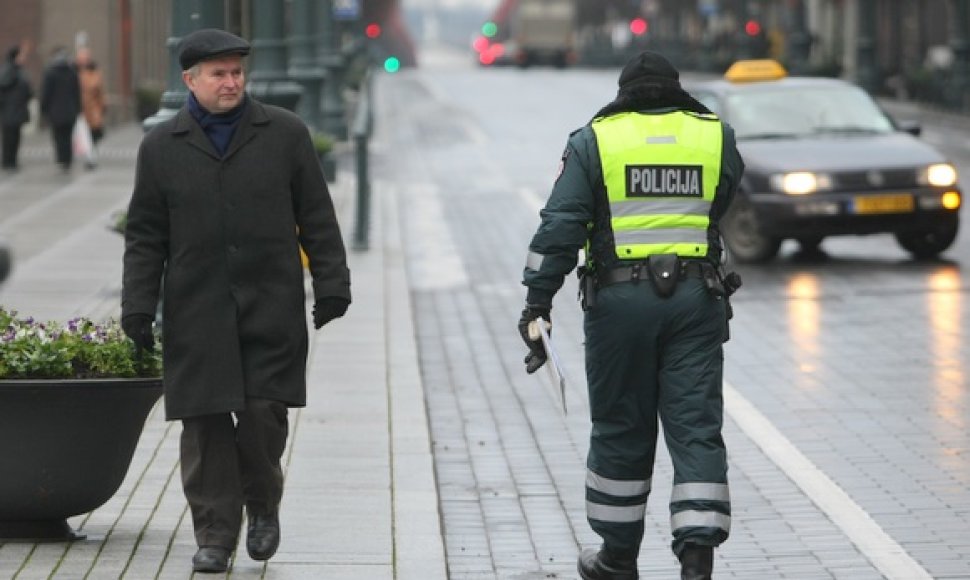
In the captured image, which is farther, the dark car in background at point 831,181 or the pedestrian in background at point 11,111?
the pedestrian in background at point 11,111

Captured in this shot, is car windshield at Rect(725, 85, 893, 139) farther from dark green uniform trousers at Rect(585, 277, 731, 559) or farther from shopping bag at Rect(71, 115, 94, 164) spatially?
shopping bag at Rect(71, 115, 94, 164)

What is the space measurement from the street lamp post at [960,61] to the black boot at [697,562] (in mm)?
39601

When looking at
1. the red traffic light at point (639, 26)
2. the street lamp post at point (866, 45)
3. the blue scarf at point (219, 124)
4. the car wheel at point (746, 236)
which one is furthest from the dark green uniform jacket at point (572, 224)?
the red traffic light at point (639, 26)

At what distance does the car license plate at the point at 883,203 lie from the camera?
1773 cm

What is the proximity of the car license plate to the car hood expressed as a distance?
0.25 m

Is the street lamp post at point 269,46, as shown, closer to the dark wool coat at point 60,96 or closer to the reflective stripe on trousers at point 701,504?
the dark wool coat at point 60,96

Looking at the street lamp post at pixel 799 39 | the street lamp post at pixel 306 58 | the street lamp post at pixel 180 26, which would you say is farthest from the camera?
the street lamp post at pixel 799 39

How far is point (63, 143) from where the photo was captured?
29844 mm

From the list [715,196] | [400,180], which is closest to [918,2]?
[400,180]

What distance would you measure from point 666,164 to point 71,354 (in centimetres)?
201

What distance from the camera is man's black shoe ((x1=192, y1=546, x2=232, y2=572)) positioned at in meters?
7.12

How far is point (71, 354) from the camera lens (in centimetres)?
739

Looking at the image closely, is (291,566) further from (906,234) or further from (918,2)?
(918,2)

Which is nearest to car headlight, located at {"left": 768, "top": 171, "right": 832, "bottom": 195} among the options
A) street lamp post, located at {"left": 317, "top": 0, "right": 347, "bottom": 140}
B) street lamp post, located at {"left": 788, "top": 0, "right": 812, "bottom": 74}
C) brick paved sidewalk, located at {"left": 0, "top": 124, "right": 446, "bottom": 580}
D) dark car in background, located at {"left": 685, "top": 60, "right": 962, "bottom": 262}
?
dark car in background, located at {"left": 685, "top": 60, "right": 962, "bottom": 262}
